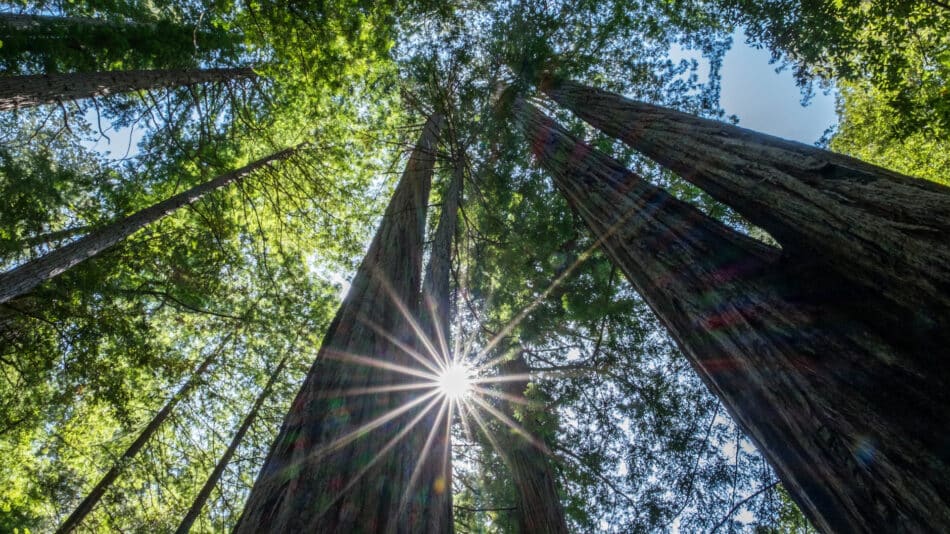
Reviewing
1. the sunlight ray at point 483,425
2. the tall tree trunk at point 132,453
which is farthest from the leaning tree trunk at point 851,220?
the tall tree trunk at point 132,453

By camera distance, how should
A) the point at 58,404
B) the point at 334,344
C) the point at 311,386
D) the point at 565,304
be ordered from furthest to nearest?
the point at 58,404 < the point at 565,304 < the point at 334,344 < the point at 311,386

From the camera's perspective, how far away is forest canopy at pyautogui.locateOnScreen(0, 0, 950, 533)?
1229mm

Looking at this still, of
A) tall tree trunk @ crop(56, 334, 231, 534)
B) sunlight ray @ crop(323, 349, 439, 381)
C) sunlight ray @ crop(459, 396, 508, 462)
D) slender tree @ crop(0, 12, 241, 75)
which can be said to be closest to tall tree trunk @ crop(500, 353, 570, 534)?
sunlight ray @ crop(459, 396, 508, 462)

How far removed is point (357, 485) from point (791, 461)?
56.4 inches

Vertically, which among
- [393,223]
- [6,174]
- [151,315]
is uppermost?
[6,174]

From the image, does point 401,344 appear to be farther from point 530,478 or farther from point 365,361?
point 530,478

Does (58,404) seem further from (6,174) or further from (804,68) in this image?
(804,68)

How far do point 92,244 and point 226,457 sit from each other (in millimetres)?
4062

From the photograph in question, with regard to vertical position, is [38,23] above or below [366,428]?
above

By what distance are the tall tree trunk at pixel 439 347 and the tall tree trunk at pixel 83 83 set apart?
537 centimetres

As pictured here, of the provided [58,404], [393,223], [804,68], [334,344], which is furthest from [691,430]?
[58,404]

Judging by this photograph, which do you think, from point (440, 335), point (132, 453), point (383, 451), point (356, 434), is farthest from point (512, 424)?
point (132, 453)

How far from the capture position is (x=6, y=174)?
21.8 feet

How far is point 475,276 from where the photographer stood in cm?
575
